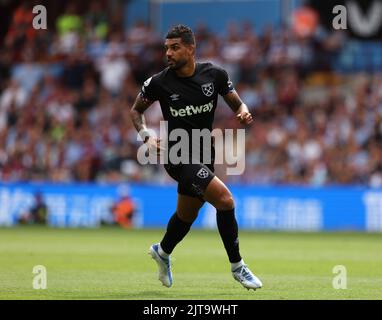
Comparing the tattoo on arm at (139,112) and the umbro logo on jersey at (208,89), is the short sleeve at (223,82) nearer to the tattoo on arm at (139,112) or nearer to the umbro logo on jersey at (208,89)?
the umbro logo on jersey at (208,89)

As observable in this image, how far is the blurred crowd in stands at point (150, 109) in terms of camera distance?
21766 millimetres

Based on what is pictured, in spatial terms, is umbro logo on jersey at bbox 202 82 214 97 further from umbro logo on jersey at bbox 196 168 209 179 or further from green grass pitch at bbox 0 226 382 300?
green grass pitch at bbox 0 226 382 300

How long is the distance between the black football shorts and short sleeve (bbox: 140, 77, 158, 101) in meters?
0.82

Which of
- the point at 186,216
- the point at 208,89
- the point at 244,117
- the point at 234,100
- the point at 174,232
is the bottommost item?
the point at 174,232

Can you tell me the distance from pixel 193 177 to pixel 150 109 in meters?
14.3

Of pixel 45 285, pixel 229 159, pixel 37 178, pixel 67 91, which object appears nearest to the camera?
pixel 45 285

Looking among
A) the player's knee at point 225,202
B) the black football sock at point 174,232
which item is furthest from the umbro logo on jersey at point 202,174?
the black football sock at point 174,232

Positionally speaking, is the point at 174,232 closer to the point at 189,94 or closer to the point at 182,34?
the point at 189,94

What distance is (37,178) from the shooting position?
2309 centimetres

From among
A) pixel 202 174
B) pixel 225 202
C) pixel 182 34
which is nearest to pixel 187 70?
pixel 182 34

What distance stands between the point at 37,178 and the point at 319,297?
49.9 feet

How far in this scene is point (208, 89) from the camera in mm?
9688

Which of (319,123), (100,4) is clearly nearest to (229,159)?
(319,123)
